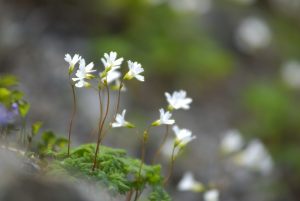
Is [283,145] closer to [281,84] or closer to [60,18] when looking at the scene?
[281,84]

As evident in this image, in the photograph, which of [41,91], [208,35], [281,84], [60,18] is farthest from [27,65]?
[281,84]

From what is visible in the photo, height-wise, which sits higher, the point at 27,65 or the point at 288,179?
the point at 27,65

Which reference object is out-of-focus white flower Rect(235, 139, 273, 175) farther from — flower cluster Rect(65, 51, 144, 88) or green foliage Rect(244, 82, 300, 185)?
flower cluster Rect(65, 51, 144, 88)

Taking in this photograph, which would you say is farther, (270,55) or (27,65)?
(270,55)

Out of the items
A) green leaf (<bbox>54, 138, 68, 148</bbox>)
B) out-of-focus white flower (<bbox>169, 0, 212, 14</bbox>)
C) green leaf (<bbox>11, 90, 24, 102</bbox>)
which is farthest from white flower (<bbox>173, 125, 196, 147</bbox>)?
out-of-focus white flower (<bbox>169, 0, 212, 14</bbox>)

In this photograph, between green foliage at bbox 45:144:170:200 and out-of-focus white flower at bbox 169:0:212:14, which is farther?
out-of-focus white flower at bbox 169:0:212:14

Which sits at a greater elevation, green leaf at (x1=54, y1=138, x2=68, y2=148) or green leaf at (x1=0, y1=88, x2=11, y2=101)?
green leaf at (x1=0, y1=88, x2=11, y2=101)

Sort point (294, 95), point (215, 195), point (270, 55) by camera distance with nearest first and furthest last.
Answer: point (215, 195) < point (294, 95) < point (270, 55)
